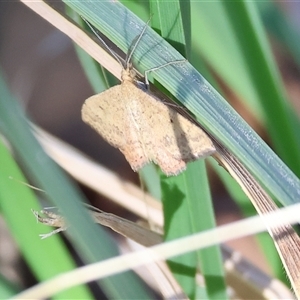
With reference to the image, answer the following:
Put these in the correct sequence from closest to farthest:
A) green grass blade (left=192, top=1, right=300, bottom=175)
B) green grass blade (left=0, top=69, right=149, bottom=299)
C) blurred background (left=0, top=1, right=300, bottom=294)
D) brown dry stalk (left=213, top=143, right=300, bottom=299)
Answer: green grass blade (left=0, top=69, right=149, bottom=299) → brown dry stalk (left=213, top=143, right=300, bottom=299) → green grass blade (left=192, top=1, right=300, bottom=175) → blurred background (left=0, top=1, right=300, bottom=294)

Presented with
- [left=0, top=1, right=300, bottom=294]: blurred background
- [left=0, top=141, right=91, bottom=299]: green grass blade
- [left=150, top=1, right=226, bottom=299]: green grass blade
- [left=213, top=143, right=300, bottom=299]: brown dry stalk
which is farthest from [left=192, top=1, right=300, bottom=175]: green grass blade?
[left=0, top=1, right=300, bottom=294]: blurred background

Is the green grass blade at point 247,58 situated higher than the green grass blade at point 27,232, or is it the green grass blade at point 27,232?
the green grass blade at point 247,58

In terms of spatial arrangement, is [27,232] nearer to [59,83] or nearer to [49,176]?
[49,176]

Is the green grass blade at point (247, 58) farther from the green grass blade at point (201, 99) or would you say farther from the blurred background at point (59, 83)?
the blurred background at point (59, 83)

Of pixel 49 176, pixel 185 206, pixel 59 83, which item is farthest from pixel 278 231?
pixel 59 83

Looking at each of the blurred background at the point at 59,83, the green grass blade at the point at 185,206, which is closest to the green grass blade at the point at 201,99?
the green grass blade at the point at 185,206

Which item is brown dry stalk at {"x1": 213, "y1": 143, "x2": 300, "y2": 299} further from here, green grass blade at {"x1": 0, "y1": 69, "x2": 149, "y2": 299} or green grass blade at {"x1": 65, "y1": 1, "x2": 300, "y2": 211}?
green grass blade at {"x1": 0, "y1": 69, "x2": 149, "y2": 299}

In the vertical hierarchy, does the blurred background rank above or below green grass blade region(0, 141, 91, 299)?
above

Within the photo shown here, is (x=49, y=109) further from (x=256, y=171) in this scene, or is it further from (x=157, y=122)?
(x=256, y=171)

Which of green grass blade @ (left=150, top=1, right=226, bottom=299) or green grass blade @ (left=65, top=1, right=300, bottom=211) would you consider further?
green grass blade @ (left=150, top=1, right=226, bottom=299)

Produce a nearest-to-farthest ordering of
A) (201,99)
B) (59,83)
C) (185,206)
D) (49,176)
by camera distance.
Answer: (49,176)
(201,99)
(185,206)
(59,83)

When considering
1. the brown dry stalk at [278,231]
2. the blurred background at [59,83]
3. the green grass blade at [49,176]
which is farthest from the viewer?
the blurred background at [59,83]

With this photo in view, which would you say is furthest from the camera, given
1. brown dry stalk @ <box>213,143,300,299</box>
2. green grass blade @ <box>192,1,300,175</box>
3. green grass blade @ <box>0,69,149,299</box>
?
green grass blade @ <box>192,1,300,175</box>
